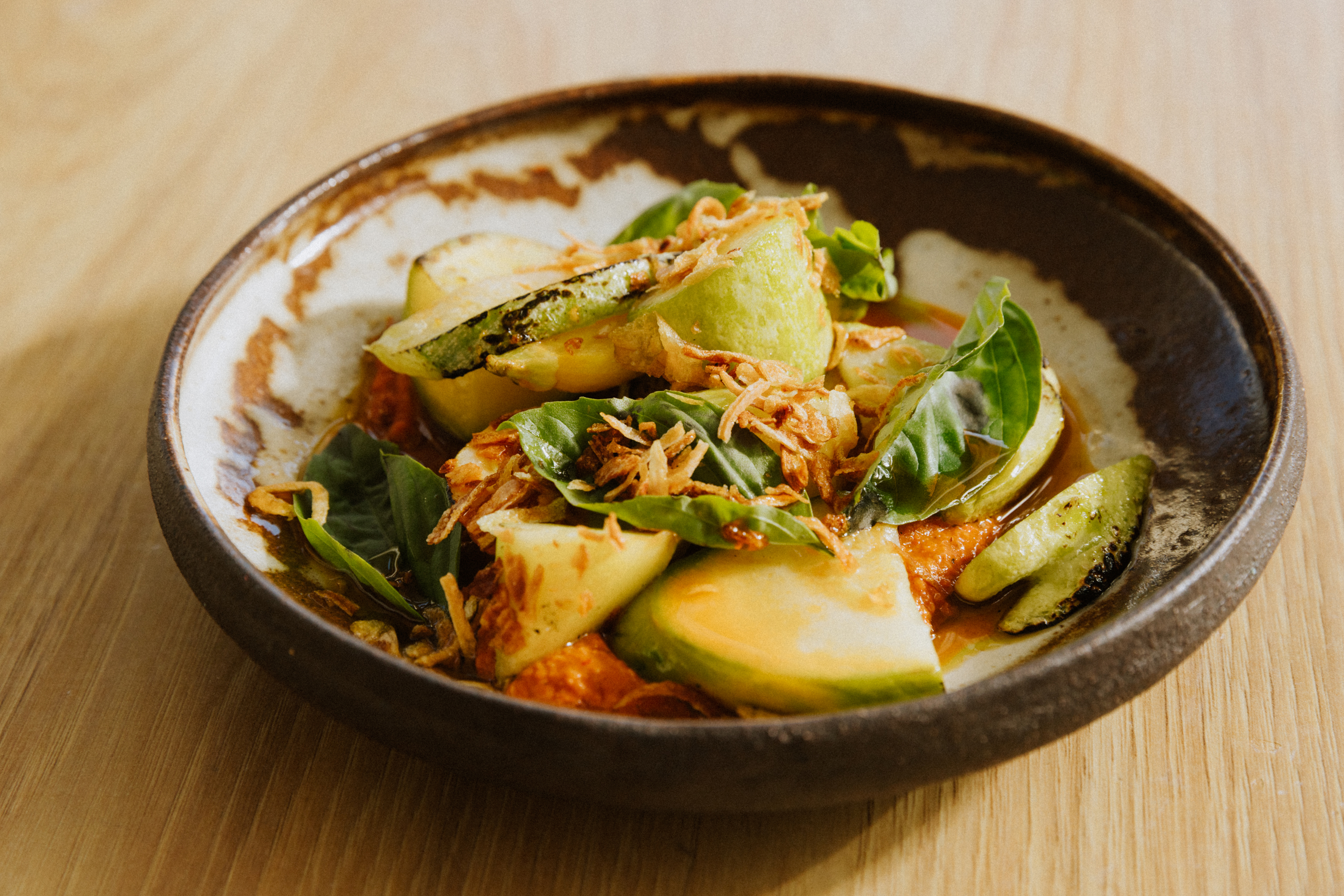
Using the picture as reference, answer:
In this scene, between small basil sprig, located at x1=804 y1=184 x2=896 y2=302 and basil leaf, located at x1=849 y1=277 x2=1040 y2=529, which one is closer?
basil leaf, located at x1=849 y1=277 x2=1040 y2=529

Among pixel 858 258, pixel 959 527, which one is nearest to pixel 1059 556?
pixel 959 527

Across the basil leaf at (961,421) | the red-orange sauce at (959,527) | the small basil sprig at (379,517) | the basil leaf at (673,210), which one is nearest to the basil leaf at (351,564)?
the small basil sprig at (379,517)

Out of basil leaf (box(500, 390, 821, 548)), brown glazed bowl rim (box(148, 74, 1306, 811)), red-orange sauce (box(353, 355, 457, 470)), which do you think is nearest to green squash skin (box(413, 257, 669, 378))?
basil leaf (box(500, 390, 821, 548))

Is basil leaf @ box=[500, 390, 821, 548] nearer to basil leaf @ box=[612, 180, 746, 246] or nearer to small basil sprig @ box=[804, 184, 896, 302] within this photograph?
small basil sprig @ box=[804, 184, 896, 302]

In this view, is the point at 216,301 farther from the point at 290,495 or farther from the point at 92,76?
the point at 92,76

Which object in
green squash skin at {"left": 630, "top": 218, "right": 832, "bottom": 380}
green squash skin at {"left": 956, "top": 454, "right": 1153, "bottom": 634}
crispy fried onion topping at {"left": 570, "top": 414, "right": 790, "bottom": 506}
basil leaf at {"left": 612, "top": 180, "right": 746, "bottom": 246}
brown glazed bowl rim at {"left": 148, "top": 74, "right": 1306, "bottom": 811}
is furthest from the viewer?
basil leaf at {"left": 612, "top": 180, "right": 746, "bottom": 246}

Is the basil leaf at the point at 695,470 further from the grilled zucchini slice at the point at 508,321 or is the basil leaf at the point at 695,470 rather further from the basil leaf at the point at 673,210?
the basil leaf at the point at 673,210

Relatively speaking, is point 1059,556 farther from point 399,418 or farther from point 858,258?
point 399,418
